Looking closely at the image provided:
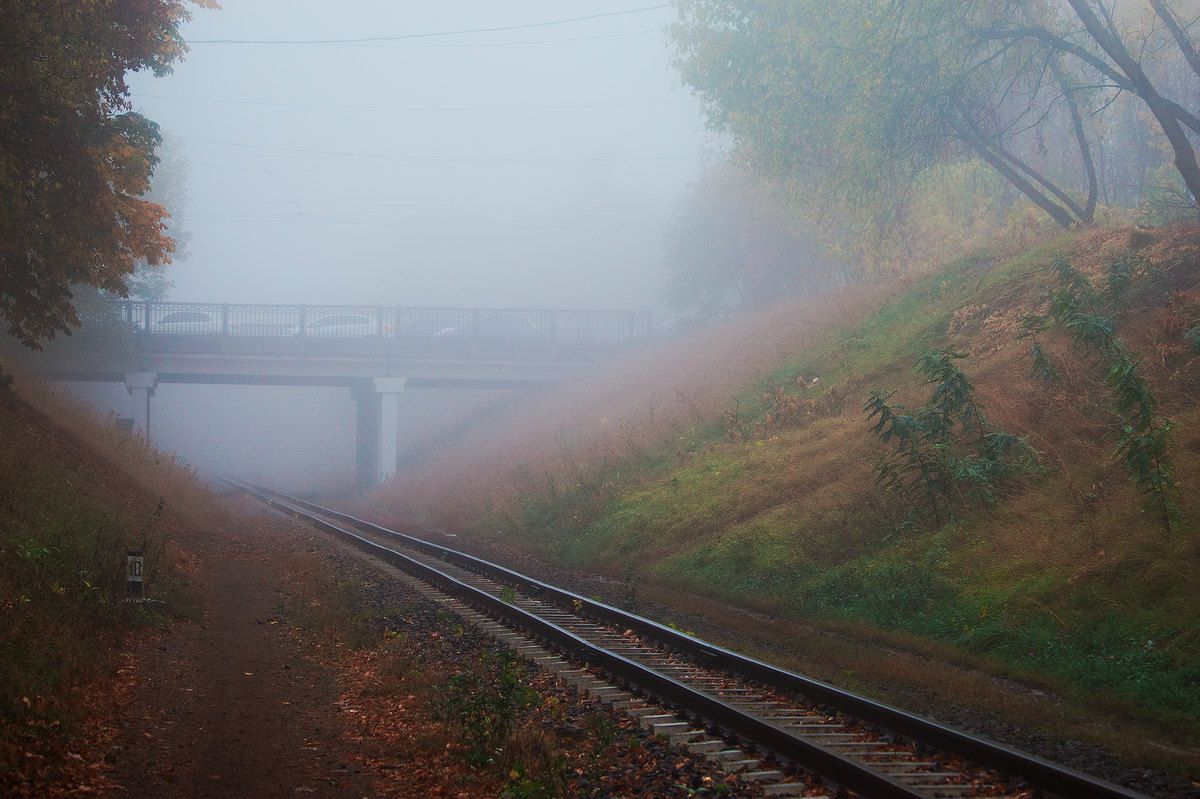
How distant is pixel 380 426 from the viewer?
4247 cm

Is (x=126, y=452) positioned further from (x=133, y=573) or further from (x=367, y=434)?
(x=367, y=434)

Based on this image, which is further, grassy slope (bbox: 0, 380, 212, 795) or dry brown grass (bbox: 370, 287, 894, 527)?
dry brown grass (bbox: 370, 287, 894, 527)

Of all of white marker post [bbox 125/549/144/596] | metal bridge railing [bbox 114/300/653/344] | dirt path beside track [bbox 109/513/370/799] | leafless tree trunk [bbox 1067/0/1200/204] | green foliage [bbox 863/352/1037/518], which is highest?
leafless tree trunk [bbox 1067/0/1200/204]

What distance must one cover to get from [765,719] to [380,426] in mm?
37133

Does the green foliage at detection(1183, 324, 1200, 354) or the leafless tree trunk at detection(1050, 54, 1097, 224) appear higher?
the leafless tree trunk at detection(1050, 54, 1097, 224)

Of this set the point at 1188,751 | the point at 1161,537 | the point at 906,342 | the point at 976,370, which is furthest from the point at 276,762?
the point at 906,342

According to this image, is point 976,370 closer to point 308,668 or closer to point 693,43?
point 308,668

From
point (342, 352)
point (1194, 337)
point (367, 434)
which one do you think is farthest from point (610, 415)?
point (1194, 337)

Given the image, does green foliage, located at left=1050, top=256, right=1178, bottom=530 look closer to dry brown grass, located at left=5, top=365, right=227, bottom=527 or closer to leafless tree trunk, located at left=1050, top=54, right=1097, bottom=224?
leafless tree trunk, located at left=1050, top=54, right=1097, bottom=224

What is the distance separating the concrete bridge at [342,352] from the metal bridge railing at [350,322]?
2.1 inches

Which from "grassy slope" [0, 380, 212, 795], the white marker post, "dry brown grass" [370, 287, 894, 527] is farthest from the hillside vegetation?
"grassy slope" [0, 380, 212, 795]

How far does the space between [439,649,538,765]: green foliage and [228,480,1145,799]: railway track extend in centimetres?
85

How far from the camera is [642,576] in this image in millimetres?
15734

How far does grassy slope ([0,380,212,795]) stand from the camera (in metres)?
6.34
